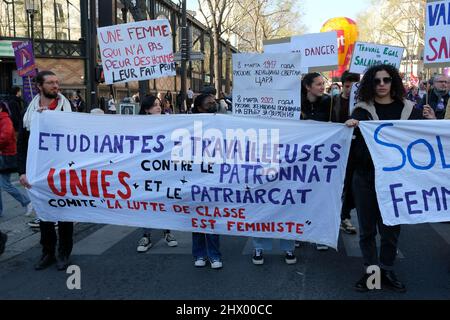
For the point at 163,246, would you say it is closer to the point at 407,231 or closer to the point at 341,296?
the point at 341,296

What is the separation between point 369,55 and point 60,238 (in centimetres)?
550

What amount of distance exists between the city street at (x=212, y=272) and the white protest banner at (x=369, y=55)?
9.78 feet

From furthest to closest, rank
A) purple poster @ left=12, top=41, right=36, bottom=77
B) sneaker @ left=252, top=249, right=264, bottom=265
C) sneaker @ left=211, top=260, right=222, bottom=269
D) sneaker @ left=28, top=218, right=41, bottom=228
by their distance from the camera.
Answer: purple poster @ left=12, top=41, right=36, bottom=77, sneaker @ left=28, top=218, right=41, bottom=228, sneaker @ left=252, top=249, right=264, bottom=265, sneaker @ left=211, top=260, right=222, bottom=269

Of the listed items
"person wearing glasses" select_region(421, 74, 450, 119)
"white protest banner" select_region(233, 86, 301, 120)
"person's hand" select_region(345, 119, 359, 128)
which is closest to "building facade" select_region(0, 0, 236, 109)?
"person wearing glasses" select_region(421, 74, 450, 119)

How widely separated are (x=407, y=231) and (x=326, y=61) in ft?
9.85

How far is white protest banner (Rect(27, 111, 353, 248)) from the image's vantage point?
4246mm

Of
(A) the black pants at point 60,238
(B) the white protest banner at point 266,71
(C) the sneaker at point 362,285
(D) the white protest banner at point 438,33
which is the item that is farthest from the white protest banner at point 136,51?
(C) the sneaker at point 362,285

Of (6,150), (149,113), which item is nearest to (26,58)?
(6,150)

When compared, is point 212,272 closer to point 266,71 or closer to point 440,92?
point 266,71

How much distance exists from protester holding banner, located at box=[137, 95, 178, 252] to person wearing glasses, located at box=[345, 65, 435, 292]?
83.0 inches

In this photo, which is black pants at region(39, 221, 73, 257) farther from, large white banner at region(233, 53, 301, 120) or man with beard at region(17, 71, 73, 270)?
large white banner at region(233, 53, 301, 120)

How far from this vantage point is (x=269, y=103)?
5594 mm

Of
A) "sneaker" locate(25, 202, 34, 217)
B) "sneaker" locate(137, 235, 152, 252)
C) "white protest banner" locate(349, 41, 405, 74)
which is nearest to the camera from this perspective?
"sneaker" locate(137, 235, 152, 252)
